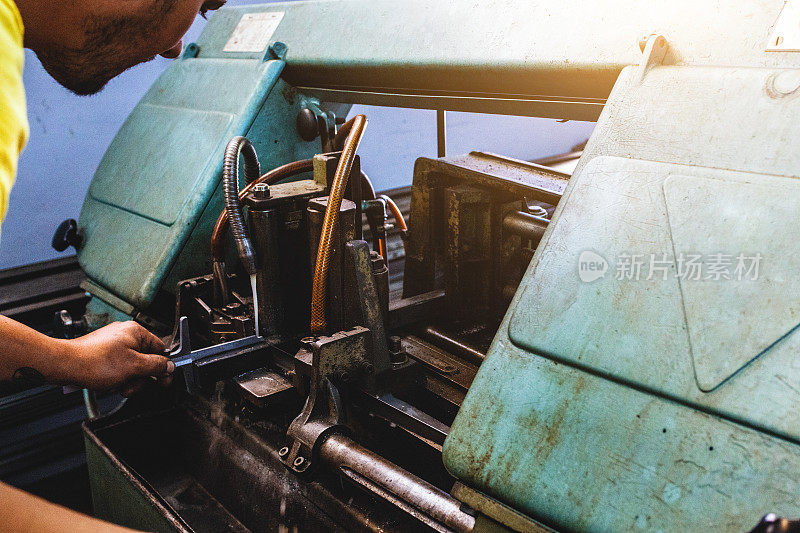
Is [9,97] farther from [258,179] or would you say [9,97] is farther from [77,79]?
[258,179]

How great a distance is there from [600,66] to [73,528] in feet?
3.01

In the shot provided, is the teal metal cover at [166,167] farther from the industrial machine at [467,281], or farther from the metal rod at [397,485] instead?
the metal rod at [397,485]

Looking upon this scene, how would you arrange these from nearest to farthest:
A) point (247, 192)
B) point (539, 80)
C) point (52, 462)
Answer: point (539, 80), point (247, 192), point (52, 462)

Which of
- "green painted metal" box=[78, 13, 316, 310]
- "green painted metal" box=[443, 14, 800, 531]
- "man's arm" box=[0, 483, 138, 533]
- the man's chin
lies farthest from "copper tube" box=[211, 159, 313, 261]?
"man's arm" box=[0, 483, 138, 533]

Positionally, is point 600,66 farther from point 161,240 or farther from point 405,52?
point 161,240

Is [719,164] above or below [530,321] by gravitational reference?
above

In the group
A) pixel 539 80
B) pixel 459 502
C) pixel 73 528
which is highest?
pixel 539 80

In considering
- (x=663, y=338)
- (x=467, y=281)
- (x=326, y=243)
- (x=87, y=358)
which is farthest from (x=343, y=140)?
(x=663, y=338)

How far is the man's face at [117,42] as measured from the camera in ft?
2.67

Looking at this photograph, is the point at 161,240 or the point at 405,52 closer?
the point at 405,52

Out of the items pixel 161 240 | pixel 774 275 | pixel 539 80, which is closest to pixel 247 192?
pixel 161 240

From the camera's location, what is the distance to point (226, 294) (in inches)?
56.8

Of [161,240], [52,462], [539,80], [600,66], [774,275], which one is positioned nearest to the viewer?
[774,275]

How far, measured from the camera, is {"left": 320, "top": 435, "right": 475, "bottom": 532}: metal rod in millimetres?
828
